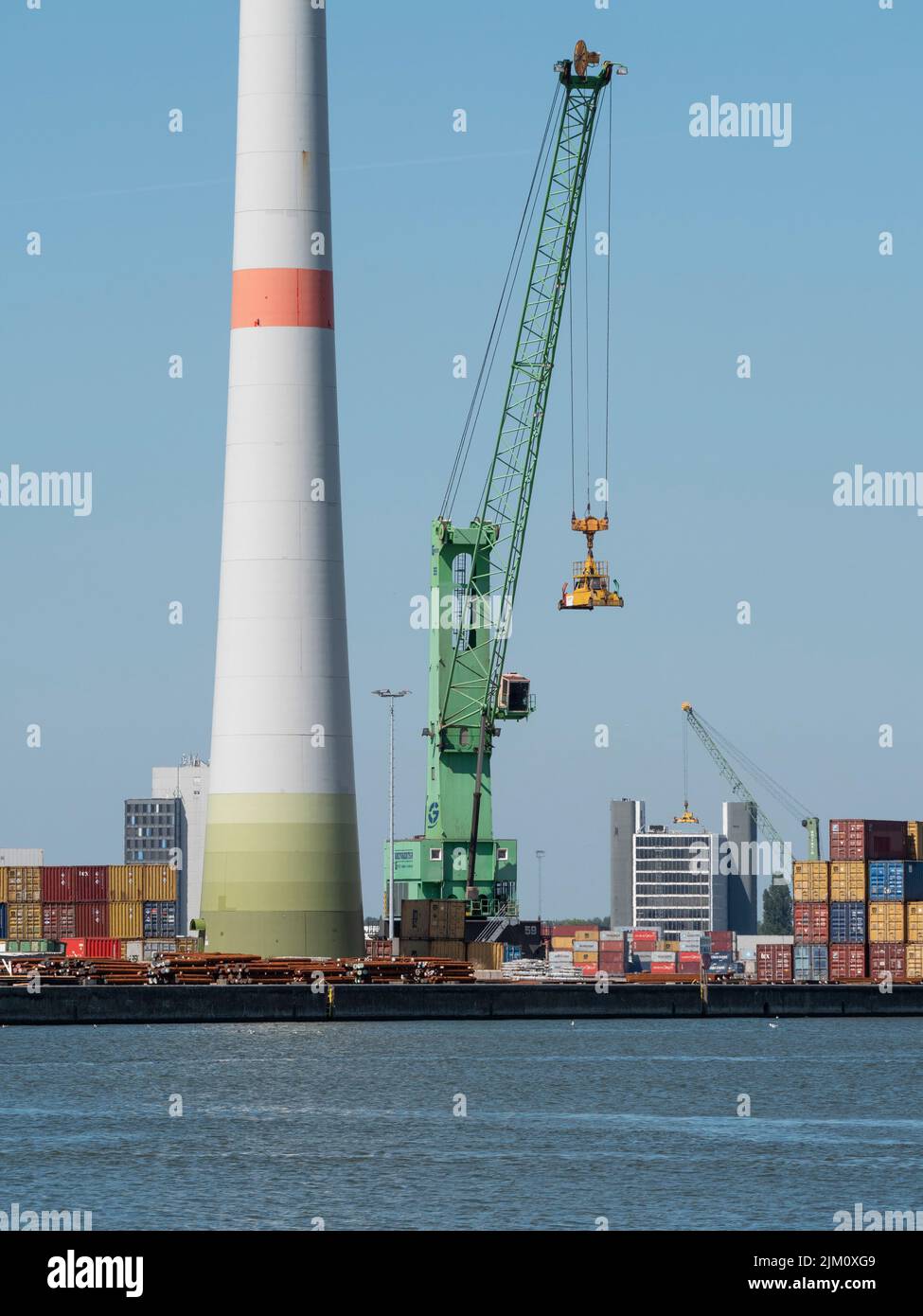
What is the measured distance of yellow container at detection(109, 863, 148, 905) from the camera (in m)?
164

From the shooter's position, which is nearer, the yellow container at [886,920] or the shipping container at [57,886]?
the yellow container at [886,920]

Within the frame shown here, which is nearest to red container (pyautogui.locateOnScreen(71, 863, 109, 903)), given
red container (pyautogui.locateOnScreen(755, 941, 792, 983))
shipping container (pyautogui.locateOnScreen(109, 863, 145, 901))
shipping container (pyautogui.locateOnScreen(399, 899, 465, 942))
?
shipping container (pyautogui.locateOnScreen(109, 863, 145, 901))

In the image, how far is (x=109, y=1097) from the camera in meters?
82.5

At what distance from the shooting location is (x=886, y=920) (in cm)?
15375

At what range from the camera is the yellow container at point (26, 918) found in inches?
6368

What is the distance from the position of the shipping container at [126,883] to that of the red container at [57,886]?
3.00m

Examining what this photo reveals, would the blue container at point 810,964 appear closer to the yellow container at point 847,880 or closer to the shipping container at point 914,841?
the yellow container at point 847,880

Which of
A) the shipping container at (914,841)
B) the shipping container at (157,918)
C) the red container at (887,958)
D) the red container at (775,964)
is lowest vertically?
the red container at (775,964)

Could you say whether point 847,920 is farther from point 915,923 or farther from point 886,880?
point 915,923

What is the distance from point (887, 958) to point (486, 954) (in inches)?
1099

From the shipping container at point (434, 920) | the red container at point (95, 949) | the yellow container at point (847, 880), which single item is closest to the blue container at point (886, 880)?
the yellow container at point (847, 880)
